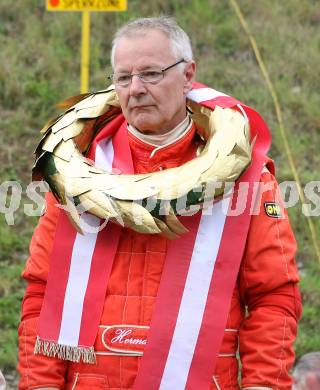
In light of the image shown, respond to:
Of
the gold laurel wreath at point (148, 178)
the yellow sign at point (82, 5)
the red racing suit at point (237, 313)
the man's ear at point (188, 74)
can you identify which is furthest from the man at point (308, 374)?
the yellow sign at point (82, 5)

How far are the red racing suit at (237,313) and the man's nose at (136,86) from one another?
0.47 metres

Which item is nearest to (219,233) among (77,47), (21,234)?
(21,234)

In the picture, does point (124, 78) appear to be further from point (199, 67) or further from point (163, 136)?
point (199, 67)

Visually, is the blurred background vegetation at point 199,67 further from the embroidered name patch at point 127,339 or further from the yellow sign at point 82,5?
the embroidered name patch at point 127,339

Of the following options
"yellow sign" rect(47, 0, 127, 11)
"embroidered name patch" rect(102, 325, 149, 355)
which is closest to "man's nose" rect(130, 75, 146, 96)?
"embroidered name patch" rect(102, 325, 149, 355)

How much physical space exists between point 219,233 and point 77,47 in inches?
196

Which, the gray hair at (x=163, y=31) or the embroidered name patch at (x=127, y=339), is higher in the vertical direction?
the gray hair at (x=163, y=31)

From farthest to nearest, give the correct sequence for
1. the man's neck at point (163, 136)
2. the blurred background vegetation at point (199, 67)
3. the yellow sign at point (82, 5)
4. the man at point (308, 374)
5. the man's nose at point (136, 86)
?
the blurred background vegetation at point (199, 67), the yellow sign at point (82, 5), the man's neck at point (163, 136), the man's nose at point (136, 86), the man at point (308, 374)

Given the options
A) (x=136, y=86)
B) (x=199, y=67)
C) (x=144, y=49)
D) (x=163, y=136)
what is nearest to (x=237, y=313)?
(x=163, y=136)

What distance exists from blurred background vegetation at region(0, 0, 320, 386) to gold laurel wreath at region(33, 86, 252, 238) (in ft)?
8.98

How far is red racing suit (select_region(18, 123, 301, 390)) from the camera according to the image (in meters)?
3.75

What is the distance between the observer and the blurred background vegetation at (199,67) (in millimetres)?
7398

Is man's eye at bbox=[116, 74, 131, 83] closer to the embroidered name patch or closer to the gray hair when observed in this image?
the gray hair

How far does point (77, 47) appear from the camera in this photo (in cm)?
861
